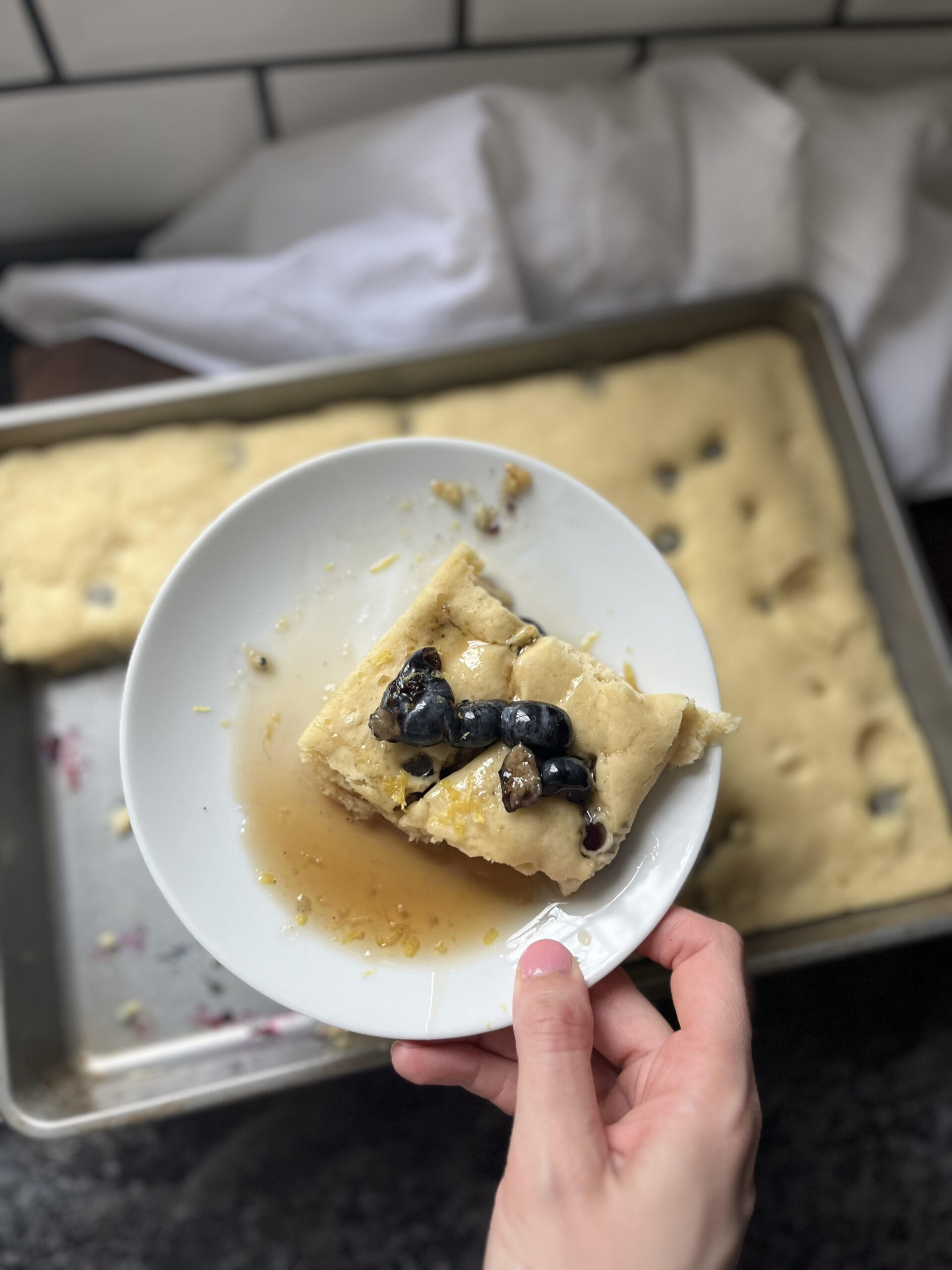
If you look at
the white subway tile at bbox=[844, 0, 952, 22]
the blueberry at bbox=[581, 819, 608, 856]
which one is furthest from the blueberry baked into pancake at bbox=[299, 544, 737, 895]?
the white subway tile at bbox=[844, 0, 952, 22]

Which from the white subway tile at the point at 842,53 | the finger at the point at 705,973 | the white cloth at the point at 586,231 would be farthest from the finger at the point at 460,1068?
the white subway tile at the point at 842,53

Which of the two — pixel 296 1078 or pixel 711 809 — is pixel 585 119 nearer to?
pixel 711 809

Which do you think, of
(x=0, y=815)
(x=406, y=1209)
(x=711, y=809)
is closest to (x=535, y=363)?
(x=711, y=809)

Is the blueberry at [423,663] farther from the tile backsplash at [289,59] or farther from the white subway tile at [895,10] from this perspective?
the white subway tile at [895,10]

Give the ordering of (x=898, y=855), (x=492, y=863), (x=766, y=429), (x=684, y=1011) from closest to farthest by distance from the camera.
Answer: (x=684, y=1011) < (x=492, y=863) < (x=898, y=855) < (x=766, y=429)

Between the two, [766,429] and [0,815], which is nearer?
[0,815]

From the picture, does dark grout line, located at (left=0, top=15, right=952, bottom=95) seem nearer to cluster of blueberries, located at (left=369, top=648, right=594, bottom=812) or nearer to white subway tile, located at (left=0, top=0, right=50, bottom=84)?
white subway tile, located at (left=0, top=0, right=50, bottom=84)

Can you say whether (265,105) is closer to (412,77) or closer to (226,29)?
(226,29)
